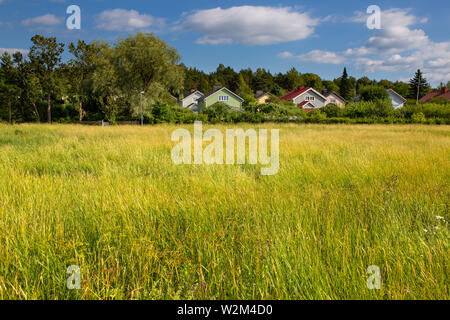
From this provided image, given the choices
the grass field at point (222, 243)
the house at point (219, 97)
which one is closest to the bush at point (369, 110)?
the house at point (219, 97)

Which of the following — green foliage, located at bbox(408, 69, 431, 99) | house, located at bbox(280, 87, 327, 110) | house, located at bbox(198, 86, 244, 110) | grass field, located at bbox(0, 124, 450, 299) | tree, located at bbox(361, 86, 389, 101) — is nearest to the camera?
grass field, located at bbox(0, 124, 450, 299)

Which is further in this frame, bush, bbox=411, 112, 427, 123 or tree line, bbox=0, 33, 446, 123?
tree line, bbox=0, 33, 446, 123

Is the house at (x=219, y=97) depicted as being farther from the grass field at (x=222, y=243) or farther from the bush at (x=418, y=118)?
the grass field at (x=222, y=243)

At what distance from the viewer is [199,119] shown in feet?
103

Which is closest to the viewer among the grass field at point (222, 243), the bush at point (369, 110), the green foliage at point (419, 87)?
the grass field at point (222, 243)

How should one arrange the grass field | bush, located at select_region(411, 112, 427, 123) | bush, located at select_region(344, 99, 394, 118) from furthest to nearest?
bush, located at select_region(344, 99, 394, 118)
bush, located at select_region(411, 112, 427, 123)
the grass field

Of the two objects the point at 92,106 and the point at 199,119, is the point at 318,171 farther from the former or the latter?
the point at 92,106

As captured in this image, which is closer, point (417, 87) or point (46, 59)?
point (46, 59)

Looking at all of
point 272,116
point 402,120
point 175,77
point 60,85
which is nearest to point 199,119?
point 272,116

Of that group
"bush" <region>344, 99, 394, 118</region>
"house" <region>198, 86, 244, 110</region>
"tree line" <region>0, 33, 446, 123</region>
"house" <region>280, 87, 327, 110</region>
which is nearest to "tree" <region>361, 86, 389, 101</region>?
"bush" <region>344, 99, 394, 118</region>

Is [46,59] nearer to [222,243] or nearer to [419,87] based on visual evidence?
[222,243]

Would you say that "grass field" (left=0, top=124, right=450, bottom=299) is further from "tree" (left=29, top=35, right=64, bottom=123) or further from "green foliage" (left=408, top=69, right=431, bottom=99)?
"green foliage" (left=408, top=69, right=431, bottom=99)

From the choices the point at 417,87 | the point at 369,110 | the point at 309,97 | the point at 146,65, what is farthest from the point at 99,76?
the point at 417,87

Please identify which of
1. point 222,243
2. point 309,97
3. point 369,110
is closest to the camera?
point 222,243
